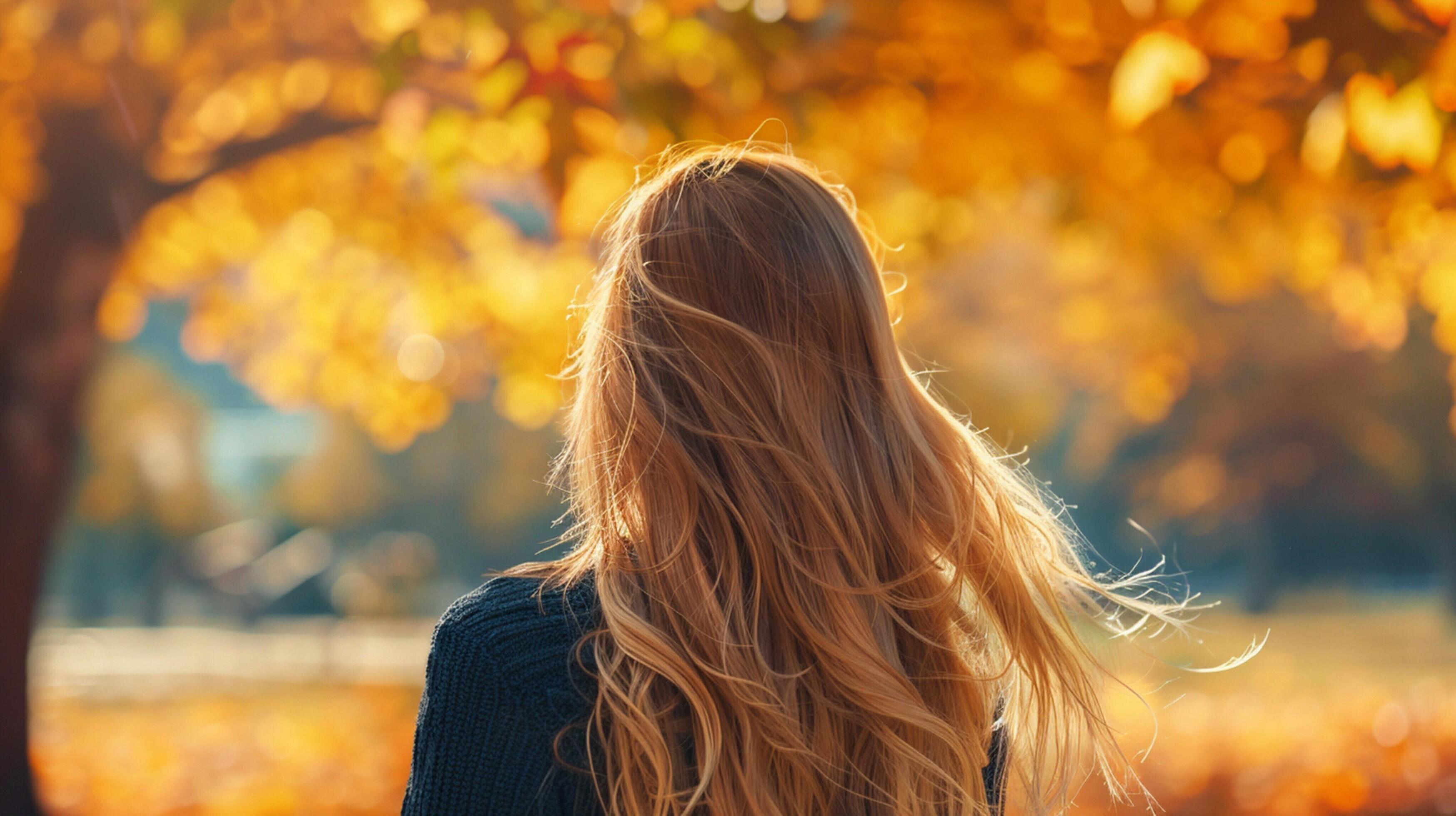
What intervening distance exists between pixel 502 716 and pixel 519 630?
0.09m

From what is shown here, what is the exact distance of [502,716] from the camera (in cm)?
113

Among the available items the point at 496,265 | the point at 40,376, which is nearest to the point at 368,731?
the point at 40,376

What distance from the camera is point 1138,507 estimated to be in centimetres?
1036

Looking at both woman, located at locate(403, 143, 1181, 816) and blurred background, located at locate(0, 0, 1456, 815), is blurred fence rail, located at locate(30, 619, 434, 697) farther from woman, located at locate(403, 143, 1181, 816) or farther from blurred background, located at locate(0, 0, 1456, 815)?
woman, located at locate(403, 143, 1181, 816)

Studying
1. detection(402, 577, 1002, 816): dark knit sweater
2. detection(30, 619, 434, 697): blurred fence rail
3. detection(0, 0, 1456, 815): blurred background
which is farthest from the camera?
detection(30, 619, 434, 697): blurred fence rail

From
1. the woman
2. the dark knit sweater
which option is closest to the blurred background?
the woman

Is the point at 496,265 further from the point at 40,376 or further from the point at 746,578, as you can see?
the point at 746,578

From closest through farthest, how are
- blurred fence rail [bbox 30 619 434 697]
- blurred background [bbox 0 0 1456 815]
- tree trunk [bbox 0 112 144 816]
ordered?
1. blurred background [bbox 0 0 1456 815]
2. tree trunk [bbox 0 112 144 816]
3. blurred fence rail [bbox 30 619 434 697]

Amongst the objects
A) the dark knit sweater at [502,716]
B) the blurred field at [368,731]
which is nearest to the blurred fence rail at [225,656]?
the blurred field at [368,731]

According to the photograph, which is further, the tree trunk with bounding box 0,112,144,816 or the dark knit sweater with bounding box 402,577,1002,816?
the tree trunk with bounding box 0,112,144,816

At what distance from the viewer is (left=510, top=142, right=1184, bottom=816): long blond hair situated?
1.15 meters

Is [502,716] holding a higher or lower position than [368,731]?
higher

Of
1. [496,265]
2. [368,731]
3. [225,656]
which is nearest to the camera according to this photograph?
[496,265]

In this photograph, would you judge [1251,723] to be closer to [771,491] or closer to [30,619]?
[771,491]
